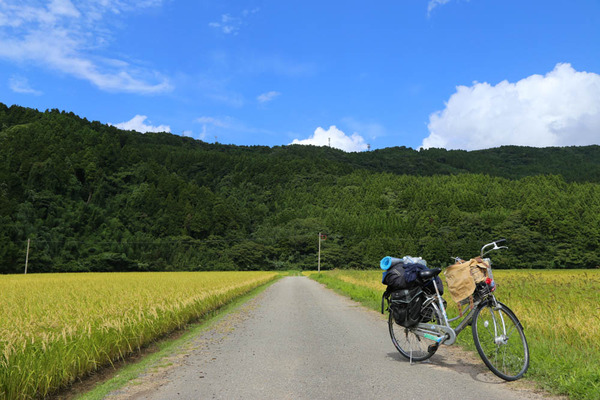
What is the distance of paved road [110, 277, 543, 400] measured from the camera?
3990mm

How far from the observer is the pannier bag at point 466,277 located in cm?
473

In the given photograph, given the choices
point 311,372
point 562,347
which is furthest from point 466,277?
point 311,372

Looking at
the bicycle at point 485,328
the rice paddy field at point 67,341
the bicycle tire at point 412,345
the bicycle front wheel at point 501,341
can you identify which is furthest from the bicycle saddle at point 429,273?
the rice paddy field at point 67,341

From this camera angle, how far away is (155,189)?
329 feet

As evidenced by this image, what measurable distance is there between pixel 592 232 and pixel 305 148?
108267 millimetres

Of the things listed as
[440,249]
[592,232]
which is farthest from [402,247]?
[592,232]

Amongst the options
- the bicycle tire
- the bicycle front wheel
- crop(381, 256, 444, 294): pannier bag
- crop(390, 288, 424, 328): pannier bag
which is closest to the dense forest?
the bicycle tire

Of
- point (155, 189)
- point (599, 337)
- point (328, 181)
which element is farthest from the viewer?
point (328, 181)

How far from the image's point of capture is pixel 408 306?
5.21 m

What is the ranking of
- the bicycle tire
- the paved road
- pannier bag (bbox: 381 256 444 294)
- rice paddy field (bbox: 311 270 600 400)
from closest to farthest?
rice paddy field (bbox: 311 270 600 400), the paved road, pannier bag (bbox: 381 256 444 294), the bicycle tire

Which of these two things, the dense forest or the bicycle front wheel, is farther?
the dense forest

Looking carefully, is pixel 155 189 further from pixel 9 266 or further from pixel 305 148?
pixel 305 148

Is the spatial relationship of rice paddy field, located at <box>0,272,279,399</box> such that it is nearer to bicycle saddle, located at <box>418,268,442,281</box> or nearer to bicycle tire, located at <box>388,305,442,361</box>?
bicycle tire, located at <box>388,305,442,361</box>

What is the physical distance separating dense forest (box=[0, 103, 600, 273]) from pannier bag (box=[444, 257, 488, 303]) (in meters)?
74.5
